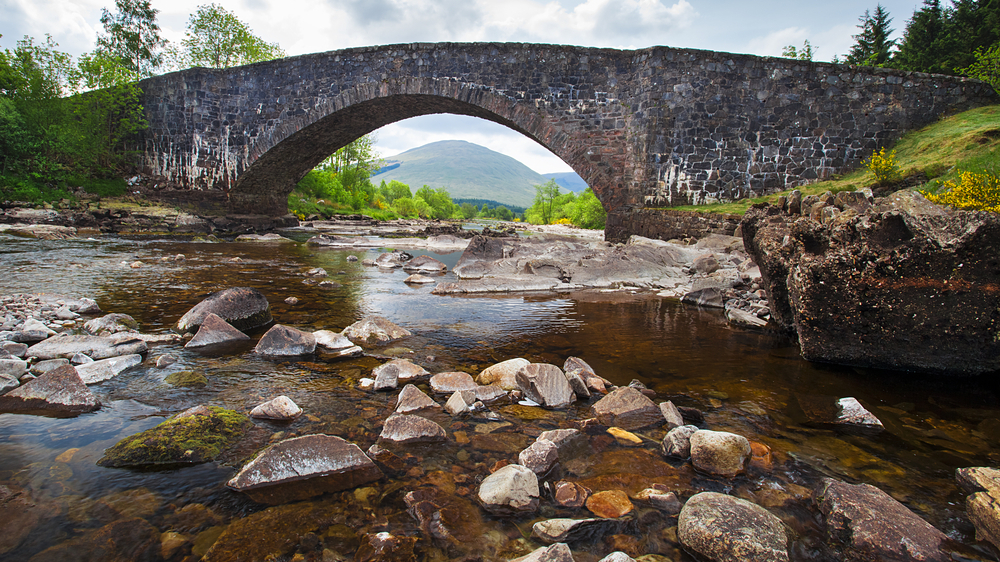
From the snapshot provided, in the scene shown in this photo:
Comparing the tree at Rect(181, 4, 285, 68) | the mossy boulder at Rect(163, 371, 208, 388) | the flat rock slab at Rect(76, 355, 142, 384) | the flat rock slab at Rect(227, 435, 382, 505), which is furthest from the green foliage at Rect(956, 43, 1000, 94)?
the tree at Rect(181, 4, 285, 68)

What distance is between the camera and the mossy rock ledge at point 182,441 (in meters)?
2.28

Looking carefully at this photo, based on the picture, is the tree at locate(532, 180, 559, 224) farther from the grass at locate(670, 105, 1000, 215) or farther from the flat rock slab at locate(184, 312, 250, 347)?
the flat rock slab at locate(184, 312, 250, 347)

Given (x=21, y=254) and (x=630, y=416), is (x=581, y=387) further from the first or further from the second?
(x=21, y=254)

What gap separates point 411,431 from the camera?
263 centimetres

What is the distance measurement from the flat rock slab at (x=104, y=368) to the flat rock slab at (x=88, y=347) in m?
0.24

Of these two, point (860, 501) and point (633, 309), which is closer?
point (860, 501)

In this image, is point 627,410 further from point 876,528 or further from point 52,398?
point 52,398

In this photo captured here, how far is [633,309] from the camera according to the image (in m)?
6.70

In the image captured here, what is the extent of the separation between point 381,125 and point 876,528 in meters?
22.2

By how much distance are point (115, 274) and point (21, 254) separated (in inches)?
155

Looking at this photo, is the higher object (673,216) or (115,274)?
(673,216)

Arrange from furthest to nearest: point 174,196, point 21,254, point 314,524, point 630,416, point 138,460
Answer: point 174,196
point 21,254
point 630,416
point 138,460
point 314,524

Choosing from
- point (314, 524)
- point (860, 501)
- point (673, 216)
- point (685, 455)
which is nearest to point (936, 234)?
point (860, 501)

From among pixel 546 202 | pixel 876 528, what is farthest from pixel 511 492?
pixel 546 202
